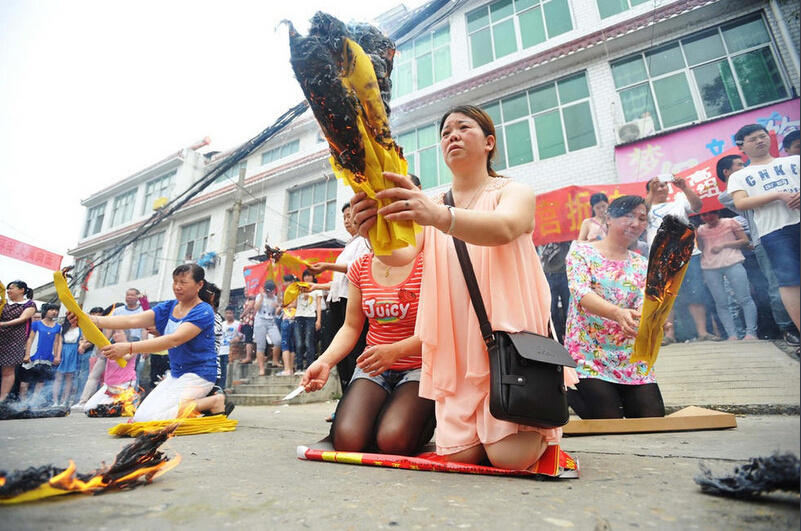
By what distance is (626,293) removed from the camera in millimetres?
2715

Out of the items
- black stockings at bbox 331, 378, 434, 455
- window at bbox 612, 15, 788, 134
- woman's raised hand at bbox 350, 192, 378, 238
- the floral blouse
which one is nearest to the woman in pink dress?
woman's raised hand at bbox 350, 192, 378, 238

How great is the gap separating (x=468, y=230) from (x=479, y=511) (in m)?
0.81

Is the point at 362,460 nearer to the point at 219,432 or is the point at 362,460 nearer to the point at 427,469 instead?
the point at 427,469

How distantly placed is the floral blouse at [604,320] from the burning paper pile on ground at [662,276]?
277mm

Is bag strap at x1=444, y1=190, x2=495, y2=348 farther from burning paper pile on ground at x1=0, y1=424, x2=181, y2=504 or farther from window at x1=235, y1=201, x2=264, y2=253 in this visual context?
window at x1=235, y1=201, x2=264, y2=253

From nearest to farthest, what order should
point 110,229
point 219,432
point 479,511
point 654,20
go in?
1. point 479,511
2. point 219,432
3. point 654,20
4. point 110,229

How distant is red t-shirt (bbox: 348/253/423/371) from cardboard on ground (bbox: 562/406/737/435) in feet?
4.34

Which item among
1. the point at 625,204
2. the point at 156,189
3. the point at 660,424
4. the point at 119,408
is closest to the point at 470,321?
the point at 660,424

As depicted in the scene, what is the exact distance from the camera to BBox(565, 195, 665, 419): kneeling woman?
8.61 feet

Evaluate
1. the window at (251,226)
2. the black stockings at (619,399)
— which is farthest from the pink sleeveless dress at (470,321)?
the window at (251,226)

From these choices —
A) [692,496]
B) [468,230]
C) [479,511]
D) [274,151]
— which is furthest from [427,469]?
[274,151]

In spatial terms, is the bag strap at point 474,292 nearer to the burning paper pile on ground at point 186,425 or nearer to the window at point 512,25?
the burning paper pile on ground at point 186,425

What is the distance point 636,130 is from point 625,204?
6202 mm

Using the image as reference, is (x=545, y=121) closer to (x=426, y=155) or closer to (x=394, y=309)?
(x=426, y=155)
